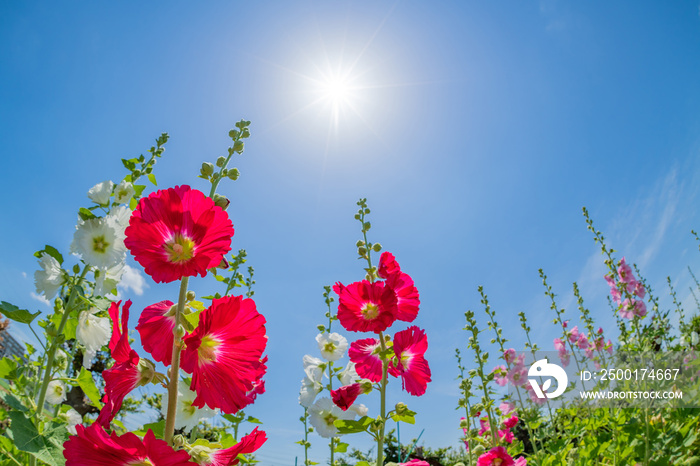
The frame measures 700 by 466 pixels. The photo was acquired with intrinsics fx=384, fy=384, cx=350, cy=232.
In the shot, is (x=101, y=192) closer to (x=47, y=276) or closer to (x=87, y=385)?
(x=47, y=276)

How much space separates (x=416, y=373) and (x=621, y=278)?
4.81 metres

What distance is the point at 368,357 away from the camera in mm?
2092

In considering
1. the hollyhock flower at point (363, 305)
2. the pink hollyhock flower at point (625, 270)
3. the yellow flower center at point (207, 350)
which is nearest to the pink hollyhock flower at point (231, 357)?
the yellow flower center at point (207, 350)

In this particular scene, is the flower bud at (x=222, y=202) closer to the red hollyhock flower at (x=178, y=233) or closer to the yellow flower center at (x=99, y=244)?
the red hollyhock flower at (x=178, y=233)

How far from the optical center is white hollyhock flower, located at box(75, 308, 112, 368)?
6.58 ft

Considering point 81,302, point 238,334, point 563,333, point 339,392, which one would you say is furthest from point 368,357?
point 563,333

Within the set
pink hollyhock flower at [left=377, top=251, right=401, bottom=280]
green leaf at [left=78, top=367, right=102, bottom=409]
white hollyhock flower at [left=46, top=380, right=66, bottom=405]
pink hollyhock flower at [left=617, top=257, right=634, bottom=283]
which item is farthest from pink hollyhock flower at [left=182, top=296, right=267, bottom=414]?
pink hollyhock flower at [left=617, top=257, right=634, bottom=283]

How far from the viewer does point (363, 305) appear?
2.04 m

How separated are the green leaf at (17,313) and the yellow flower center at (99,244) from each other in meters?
0.40

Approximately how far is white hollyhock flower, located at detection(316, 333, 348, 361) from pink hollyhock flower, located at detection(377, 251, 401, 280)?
90 cm

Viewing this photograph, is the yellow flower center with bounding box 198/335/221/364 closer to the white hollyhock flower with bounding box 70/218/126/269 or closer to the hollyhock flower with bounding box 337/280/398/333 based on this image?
the hollyhock flower with bounding box 337/280/398/333

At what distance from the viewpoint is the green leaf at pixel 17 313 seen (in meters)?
1.72

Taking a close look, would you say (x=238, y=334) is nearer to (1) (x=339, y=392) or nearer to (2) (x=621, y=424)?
(1) (x=339, y=392)

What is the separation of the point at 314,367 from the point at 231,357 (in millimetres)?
1971
